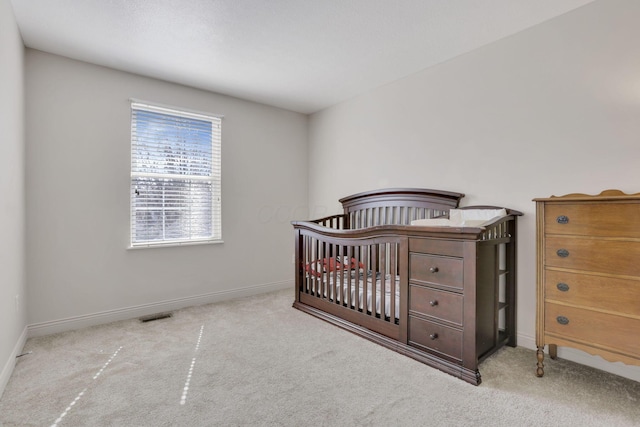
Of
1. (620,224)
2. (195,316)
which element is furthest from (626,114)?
(195,316)

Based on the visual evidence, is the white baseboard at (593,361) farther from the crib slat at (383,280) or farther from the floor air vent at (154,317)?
the floor air vent at (154,317)

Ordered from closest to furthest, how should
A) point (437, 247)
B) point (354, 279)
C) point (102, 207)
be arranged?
point (437, 247) < point (354, 279) < point (102, 207)

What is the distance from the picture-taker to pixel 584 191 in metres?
1.99

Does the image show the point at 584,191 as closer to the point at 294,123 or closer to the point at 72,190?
the point at 294,123

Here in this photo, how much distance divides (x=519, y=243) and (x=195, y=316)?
2.77 metres

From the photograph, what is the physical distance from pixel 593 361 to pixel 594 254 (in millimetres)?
819

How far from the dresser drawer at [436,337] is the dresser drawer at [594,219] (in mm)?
810

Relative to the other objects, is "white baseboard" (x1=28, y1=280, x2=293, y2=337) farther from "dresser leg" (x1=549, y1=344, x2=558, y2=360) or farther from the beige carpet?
"dresser leg" (x1=549, y1=344, x2=558, y2=360)

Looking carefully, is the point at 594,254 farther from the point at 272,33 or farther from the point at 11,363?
the point at 11,363

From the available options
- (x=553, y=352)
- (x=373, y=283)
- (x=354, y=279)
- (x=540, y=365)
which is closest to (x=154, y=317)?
(x=354, y=279)

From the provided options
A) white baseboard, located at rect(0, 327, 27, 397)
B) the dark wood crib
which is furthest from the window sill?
→ the dark wood crib

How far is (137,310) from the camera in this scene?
2930 mm

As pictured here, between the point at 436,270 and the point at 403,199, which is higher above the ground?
the point at 403,199

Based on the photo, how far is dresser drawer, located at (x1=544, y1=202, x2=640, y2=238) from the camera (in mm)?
1539
